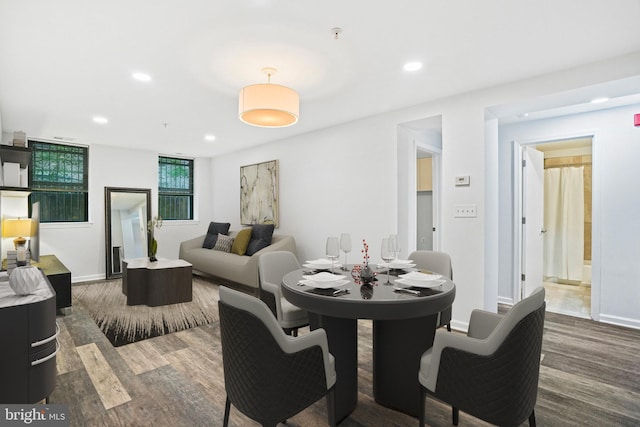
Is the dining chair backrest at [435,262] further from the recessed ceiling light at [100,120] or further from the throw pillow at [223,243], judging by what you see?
the recessed ceiling light at [100,120]

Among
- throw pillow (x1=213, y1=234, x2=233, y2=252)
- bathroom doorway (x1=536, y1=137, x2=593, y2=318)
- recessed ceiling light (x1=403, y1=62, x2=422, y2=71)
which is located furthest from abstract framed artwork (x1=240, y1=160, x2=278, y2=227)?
bathroom doorway (x1=536, y1=137, x2=593, y2=318)

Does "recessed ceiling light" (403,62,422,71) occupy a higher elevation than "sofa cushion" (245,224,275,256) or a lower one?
higher

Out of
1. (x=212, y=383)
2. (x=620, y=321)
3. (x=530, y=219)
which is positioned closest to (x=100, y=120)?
(x=212, y=383)

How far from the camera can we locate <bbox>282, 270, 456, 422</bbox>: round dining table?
5.71ft

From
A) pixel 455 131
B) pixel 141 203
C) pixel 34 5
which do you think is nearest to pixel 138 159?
pixel 141 203

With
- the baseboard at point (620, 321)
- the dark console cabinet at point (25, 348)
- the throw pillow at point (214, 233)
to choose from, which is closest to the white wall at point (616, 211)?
the baseboard at point (620, 321)

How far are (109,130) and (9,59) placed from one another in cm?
234

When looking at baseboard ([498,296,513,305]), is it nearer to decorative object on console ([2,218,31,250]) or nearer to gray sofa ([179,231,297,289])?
gray sofa ([179,231,297,289])

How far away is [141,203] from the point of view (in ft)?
20.5

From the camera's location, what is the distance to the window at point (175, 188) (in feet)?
22.1

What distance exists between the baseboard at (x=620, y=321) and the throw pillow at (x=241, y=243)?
4.71 meters

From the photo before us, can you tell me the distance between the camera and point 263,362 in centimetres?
140

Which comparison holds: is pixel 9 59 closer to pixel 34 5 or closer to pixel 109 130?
pixel 34 5

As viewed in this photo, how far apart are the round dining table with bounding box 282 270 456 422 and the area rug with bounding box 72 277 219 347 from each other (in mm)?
2045
